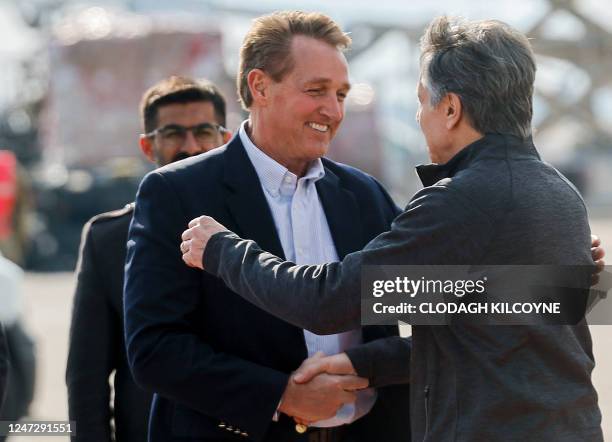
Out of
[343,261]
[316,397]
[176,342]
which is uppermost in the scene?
[343,261]

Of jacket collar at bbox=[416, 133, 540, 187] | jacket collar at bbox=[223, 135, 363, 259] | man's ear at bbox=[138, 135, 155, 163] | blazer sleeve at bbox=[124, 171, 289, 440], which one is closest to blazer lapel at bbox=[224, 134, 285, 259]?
jacket collar at bbox=[223, 135, 363, 259]

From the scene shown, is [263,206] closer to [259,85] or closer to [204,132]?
[259,85]

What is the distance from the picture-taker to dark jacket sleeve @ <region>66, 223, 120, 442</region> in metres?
3.63

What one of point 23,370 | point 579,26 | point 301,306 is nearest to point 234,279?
point 301,306

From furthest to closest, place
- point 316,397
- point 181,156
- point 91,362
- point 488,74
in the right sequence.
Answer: point 181,156 → point 91,362 → point 316,397 → point 488,74

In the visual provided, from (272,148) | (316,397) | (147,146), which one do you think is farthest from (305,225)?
(147,146)

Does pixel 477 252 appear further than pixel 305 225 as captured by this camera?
No

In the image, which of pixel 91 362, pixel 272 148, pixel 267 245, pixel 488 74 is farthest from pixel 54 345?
pixel 488 74

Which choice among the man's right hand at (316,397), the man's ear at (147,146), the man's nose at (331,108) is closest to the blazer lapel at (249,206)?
the man's nose at (331,108)

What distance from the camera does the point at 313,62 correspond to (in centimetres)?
332

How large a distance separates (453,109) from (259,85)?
2.66 feet

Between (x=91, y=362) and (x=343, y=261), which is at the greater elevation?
(x=343, y=261)

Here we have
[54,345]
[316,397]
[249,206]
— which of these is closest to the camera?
[316,397]

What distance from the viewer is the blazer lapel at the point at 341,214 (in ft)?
11.0
